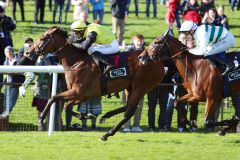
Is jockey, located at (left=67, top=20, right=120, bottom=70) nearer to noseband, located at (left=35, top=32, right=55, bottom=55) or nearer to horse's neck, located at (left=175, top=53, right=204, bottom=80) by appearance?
noseband, located at (left=35, top=32, right=55, bottom=55)

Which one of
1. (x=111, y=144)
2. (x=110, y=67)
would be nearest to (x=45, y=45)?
(x=110, y=67)

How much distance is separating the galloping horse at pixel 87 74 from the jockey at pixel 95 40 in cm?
16

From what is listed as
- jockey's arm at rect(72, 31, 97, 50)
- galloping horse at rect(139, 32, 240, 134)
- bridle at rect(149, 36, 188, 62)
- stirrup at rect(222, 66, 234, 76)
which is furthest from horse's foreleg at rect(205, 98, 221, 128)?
jockey's arm at rect(72, 31, 97, 50)

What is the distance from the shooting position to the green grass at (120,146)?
12.5 metres

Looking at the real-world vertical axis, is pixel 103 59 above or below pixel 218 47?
below

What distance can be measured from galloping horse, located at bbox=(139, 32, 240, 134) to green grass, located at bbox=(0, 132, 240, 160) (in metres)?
0.67

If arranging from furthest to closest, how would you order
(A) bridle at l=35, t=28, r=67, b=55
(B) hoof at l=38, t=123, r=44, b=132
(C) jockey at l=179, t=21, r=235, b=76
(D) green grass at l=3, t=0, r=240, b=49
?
(D) green grass at l=3, t=0, r=240, b=49 < (B) hoof at l=38, t=123, r=44, b=132 < (A) bridle at l=35, t=28, r=67, b=55 < (C) jockey at l=179, t=21, r=235, b=76

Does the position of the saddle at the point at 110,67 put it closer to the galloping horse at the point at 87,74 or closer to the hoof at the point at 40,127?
the galloping horse at the point at 87,74

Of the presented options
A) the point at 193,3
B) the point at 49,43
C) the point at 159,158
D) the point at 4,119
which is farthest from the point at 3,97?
the point at 193,3

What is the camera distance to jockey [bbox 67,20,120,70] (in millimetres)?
14289

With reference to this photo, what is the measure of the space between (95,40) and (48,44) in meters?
0.85

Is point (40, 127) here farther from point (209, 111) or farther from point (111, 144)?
point (209, 111)

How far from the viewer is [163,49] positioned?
14352mm

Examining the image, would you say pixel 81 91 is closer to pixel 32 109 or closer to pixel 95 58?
pixel 95 58
